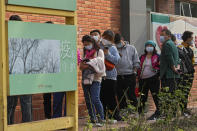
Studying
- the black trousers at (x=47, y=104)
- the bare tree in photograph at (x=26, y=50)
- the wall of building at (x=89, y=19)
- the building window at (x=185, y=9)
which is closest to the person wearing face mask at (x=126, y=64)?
the wall of building at (x=89, y=19)

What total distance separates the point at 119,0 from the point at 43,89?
5940mm

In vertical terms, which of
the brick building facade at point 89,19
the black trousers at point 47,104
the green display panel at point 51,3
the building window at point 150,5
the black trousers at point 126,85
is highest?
the building window at point 150,5

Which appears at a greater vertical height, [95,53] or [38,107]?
[95,53]

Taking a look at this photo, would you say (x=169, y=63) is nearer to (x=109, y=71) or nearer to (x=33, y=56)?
(x=109, y=71)

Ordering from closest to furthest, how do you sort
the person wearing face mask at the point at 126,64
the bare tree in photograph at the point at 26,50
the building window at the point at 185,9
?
the bare tree in photograph at the point at 26,50, the person wearing face mask at the point at 126,64, the building window at the point at 185,9

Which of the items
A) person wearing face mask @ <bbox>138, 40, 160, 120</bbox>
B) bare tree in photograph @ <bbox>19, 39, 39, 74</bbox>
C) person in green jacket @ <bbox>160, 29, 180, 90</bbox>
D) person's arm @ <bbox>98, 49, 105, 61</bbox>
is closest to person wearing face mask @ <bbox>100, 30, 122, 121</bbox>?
person's arm @ <bbox>98, 49, 105, 61</bbox>

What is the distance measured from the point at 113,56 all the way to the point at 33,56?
11.9 ft

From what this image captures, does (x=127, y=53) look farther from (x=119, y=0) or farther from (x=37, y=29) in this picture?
(x=37, y=29)

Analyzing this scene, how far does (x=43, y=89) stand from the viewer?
4332 mm

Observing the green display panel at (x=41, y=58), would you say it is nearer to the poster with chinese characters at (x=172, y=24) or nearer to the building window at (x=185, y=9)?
the poster with chinese characters at (x=172, y=24)

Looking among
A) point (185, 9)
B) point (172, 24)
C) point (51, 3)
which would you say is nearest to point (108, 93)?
point (172, 24)

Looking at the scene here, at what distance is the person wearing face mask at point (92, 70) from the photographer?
7.20m

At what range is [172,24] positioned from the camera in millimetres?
11039

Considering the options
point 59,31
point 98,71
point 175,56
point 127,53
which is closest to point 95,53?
point 98,71
